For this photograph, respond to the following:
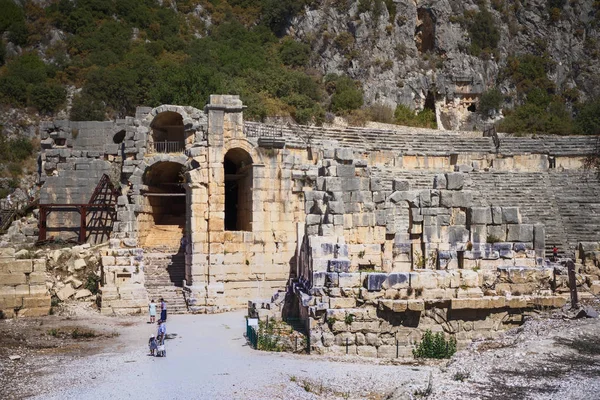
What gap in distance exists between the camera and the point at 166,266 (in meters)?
23.1

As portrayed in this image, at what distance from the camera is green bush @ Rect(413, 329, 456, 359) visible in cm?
1342

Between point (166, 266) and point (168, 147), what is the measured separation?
4.76 meters

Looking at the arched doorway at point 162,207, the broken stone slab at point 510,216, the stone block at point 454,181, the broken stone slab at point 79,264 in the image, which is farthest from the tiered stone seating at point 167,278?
the broken stone slab at point 510,216

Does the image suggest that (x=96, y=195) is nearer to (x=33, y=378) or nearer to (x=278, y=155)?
(x=278, y=155)

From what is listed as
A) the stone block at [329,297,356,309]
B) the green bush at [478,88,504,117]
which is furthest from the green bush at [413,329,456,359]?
the green bush at [478,88,504,117]

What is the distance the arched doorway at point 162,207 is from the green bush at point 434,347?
1211cm

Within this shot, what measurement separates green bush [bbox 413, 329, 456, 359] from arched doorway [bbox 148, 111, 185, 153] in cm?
1380

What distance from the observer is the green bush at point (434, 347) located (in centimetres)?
1342

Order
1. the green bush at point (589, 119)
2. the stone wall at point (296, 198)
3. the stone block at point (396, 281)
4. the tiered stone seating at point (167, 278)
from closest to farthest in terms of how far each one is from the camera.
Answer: the stone block at point (396, 281), the stone wall at point (296, 198), the tiered stone seating at point (167, 278), the green bush at point (589, 119)

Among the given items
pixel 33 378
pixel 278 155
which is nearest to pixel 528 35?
pixel 278 155

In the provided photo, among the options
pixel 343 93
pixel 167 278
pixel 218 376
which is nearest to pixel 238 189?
pixel 167 278

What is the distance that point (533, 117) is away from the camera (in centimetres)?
3981

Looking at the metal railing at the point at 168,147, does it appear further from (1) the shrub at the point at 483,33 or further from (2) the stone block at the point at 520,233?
(1) the shrub at the point at 483,33

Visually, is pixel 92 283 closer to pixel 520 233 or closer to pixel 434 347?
pixel 434 347
